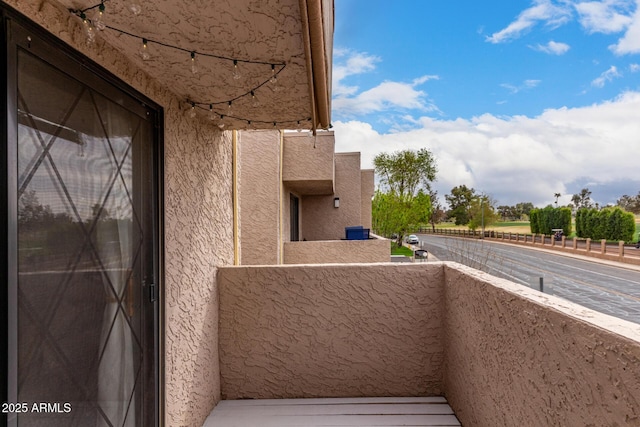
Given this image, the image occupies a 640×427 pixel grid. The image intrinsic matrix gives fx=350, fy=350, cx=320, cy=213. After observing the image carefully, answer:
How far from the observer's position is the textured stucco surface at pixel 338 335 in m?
3.66

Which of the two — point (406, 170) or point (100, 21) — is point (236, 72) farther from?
point (406, 170)

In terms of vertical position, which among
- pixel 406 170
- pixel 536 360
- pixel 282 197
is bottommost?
pixel 536 360

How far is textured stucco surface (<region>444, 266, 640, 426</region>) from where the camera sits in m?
1.31

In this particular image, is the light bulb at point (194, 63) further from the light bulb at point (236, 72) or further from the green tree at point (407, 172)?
the green tree at point (407, 172)

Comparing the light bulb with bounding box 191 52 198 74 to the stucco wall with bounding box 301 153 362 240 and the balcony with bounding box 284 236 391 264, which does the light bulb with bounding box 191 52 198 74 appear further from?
the stucco wall with bounding box 301 153 362 240

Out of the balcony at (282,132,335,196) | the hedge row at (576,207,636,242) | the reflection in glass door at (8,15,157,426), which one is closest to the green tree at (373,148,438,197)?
the hedge row at (576,207,636,242)

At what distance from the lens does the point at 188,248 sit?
3148mm

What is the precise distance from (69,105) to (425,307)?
11.1 ft

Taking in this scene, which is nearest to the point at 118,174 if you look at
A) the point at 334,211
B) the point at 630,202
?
the point at 334,211

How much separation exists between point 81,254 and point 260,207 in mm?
5182

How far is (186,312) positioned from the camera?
10.0 feet

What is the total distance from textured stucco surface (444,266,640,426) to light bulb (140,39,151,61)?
261 centimetres

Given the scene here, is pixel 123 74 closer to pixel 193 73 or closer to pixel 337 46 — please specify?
pixel 193 73

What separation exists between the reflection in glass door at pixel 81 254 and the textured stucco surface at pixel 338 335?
1316 millimetres
